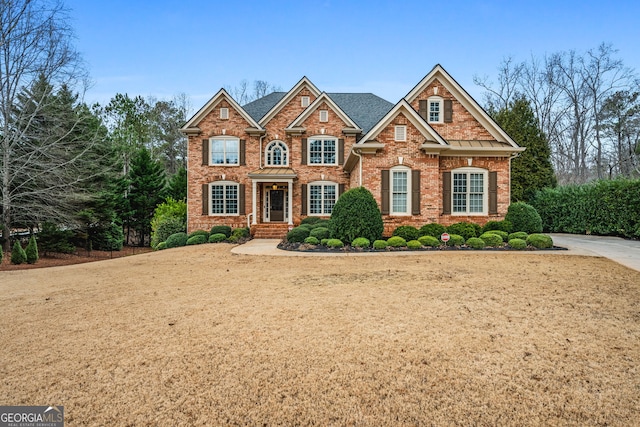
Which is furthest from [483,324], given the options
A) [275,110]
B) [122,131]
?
[122,131]

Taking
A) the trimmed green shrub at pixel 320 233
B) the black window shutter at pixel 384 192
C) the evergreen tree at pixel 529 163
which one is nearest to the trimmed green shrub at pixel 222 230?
the trimmed green shrub at pixel 320 233

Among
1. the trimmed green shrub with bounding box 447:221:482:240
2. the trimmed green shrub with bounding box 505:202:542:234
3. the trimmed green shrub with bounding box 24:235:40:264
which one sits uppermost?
the trimmed green shrub with bounding box 505:202:542:234

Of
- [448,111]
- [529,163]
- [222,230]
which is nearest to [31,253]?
[222,230]

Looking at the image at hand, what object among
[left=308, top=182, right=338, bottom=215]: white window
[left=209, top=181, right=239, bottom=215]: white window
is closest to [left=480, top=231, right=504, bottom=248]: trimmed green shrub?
[left=308, top=182, right=338, bottom=215]: white window

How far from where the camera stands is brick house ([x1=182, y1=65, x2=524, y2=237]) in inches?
595

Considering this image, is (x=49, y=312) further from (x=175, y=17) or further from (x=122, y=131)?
(x=122, y=131)

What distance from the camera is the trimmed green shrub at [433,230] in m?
13.3

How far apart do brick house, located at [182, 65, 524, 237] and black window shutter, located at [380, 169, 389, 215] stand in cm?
34

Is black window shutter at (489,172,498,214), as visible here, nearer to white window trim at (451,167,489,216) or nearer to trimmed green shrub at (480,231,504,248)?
white window trim at (451,167,489,216)

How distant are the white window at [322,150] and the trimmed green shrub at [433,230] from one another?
7440mm

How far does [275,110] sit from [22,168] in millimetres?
12560

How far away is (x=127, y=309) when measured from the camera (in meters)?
5.23

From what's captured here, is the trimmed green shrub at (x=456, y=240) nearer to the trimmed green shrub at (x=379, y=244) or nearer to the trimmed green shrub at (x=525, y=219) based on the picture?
the trimmed green shrub at (x=379, y=244)

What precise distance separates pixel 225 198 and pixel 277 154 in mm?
4001
